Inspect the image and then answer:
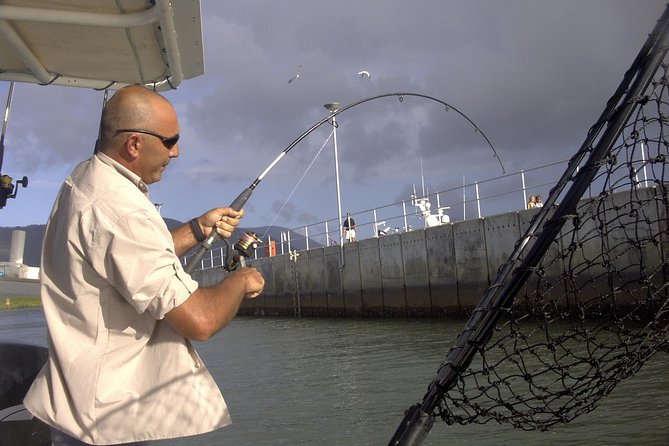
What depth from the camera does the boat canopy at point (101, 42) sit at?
3.14 m

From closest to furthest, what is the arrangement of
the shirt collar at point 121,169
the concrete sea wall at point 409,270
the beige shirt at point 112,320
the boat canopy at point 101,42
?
the beige shirt at point 112,320 → the shirt collar at point 121,169 → the boat canopy at point 101,42 → the concrete sea wall at point 409,270

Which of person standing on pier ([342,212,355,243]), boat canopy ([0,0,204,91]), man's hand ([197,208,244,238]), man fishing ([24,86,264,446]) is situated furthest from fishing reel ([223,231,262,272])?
person standing on pier ([342,212,355,243])

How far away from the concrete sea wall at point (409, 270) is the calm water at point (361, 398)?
355cm

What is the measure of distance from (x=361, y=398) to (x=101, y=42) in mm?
6248

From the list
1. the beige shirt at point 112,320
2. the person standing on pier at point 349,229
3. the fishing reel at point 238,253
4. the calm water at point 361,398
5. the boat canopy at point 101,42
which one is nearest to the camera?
the beige shirt at point 112,320

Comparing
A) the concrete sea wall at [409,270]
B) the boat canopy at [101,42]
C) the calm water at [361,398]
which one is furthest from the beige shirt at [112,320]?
the concrete sea wall at [409,270]

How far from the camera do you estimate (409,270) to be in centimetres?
2175

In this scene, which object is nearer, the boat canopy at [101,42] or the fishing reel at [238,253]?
the fishing reel at [238,253]

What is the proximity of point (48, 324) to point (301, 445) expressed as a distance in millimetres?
5113

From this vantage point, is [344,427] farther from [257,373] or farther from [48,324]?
[48,324]

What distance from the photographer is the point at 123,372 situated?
2.05 m

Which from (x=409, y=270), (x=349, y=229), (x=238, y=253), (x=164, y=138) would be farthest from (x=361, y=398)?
(x=349, y=229)

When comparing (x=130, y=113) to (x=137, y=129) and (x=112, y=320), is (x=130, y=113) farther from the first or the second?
(x=112, y=320)

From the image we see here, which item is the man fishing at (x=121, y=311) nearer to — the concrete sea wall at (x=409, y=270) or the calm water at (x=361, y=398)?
the calm water at (x=361, y=398)
